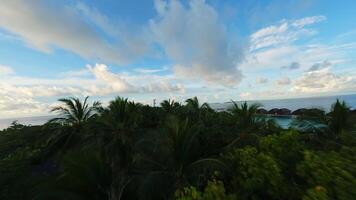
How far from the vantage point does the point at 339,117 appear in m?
15.6

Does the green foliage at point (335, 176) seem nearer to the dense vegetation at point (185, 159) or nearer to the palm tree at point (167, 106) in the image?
the dense vegetation at point (185, 159)

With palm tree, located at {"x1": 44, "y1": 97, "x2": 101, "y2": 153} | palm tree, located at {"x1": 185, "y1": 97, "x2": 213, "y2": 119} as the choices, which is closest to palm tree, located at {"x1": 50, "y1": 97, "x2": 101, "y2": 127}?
palm tree, located at {"x1": 44, "y1": 97, "x2": 101, "y2": 153}

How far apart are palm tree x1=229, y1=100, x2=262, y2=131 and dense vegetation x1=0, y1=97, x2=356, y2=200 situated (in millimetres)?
59

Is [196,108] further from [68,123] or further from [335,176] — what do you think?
[335,176]

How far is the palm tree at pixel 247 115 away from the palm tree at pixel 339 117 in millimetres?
3949

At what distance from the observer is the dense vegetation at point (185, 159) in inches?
245

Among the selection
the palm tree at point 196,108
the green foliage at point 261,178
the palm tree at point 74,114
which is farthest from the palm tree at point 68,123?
the green foliage at point 261,178

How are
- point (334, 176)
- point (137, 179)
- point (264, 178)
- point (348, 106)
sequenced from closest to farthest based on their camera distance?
point (334, 176)
point (264, 178)
point (137, 179)
point (348, 106)

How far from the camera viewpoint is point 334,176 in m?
4.85

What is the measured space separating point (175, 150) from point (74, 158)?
411cm

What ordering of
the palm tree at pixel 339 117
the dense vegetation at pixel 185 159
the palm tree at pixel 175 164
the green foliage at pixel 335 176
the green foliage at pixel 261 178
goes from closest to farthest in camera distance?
the green foliage at pixel 335 176 → the dense vegetation at pixel 185 159 → the green foliage at pixel 261 178 → the palm tree at pixel 175 164 → the palm tree at pixel 339 117

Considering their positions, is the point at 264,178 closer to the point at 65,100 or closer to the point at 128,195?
the point at 128,195

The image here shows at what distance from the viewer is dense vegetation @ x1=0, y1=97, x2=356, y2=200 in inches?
245

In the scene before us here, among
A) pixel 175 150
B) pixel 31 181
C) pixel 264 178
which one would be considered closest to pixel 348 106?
pixel 175 150
